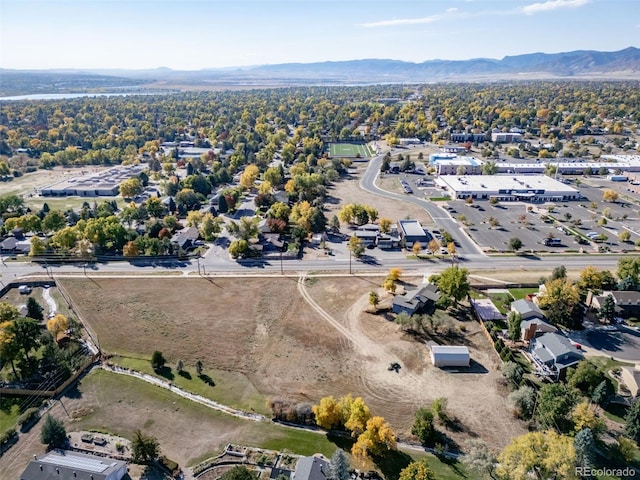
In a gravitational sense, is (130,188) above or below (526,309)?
above

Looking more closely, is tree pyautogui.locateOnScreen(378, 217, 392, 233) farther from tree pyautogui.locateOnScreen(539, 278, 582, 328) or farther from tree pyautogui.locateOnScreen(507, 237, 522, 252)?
tree pyautogui.locateOnScreen(539, 278, 582, 328)

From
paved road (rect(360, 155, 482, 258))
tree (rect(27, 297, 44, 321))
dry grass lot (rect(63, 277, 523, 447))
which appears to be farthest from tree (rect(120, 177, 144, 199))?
paved road (rect(360, 155, 482, 258))

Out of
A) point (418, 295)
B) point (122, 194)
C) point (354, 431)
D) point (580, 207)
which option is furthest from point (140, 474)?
point (580, 207)

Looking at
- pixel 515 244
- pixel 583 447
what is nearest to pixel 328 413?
pixel 583 447

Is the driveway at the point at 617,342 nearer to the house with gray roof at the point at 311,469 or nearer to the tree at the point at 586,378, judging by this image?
the tree at the point at 586,378

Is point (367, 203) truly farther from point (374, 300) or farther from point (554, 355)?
point (554, 355)

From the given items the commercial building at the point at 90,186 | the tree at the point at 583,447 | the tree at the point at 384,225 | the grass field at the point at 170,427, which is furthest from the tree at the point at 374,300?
the commercial building at the point at 90,186
